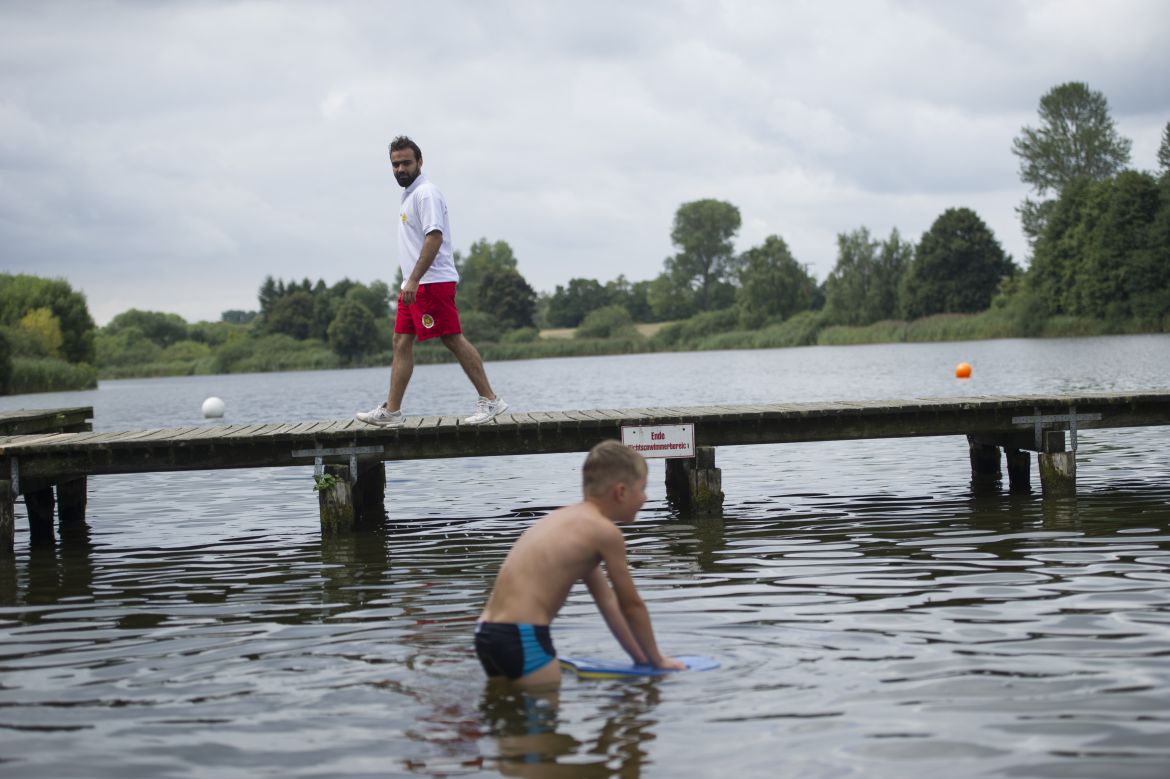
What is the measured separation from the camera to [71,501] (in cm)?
1516

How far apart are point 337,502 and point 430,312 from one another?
8.36 ft

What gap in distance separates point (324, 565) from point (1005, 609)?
586 centimetres

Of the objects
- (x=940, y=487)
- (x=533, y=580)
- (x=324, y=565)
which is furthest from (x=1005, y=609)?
(x=940, y=487)

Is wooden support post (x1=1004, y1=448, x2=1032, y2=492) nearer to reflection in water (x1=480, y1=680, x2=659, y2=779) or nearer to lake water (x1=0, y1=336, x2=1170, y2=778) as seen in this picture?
lake water (x1=0, y1=336, x2=1170, y2=778)

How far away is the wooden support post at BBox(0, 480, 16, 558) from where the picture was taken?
40.2 ft

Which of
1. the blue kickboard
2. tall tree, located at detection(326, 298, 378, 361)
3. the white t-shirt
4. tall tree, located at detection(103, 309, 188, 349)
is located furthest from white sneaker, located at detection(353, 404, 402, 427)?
tall tree, located at detection(103, 309, 188, 349)

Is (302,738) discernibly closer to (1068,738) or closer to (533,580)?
(533,580)

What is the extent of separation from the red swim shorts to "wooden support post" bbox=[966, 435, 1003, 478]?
7487mm

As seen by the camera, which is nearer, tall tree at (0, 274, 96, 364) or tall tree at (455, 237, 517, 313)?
tall tree at (0, 274, 96, 364)

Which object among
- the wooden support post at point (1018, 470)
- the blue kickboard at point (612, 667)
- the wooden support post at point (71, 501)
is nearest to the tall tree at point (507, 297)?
the wooden support post at point (71, 501)

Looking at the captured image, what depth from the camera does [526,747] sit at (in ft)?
18.0

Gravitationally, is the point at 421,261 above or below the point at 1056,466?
above

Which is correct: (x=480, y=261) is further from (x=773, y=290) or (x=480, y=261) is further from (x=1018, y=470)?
(x=1018, y=470)

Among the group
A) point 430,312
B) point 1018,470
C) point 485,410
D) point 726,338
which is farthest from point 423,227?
point 726,338
